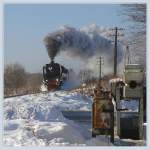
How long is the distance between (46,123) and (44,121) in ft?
0.09

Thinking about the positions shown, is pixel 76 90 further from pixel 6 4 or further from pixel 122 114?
pixel 6 4

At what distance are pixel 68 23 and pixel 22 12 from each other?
1.48ft

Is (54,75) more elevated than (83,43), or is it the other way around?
(83,43)

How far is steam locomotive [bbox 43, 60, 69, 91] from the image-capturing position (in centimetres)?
591

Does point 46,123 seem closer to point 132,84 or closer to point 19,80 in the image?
point 19,80

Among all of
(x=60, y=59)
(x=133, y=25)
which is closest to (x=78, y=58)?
(x=60, y=59)

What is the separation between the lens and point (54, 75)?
601cm

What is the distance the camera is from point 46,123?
5.90 m

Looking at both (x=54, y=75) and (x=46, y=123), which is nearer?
(x=46, y=123)

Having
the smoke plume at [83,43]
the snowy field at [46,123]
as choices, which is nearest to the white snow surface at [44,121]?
the snowy field at [46,123]

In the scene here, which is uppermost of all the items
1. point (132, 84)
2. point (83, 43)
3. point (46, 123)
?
point (83, 43)

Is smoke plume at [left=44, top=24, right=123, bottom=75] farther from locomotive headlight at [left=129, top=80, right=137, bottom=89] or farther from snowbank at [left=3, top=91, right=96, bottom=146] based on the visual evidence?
snowbank at [left=3, top=91, right=96, bottom=146]

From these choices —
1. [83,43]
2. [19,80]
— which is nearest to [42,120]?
[19,80]

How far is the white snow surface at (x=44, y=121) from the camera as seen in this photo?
5832 millimetres
